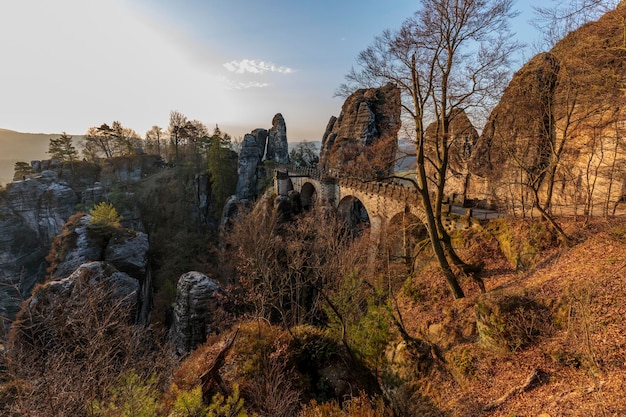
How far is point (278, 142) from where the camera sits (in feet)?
161

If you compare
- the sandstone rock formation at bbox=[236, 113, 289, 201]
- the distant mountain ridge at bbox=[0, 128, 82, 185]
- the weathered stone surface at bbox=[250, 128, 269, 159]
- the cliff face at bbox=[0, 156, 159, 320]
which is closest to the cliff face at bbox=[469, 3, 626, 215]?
the sandstone rock formation at bbox=[236, 113, 289, 201]

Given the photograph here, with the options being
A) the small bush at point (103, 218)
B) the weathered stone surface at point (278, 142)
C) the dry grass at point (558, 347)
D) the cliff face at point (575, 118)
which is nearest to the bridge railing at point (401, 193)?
the cliff face at point (575, 118)

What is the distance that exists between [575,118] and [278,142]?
144 ft

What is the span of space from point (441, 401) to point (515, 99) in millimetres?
12258

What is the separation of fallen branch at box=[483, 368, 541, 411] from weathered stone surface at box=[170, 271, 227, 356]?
40.8 ft

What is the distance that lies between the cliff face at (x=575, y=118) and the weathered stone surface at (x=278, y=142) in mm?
38308

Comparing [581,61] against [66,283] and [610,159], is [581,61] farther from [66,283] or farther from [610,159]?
[66,283]

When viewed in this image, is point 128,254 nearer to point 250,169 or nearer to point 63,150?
point 250,169

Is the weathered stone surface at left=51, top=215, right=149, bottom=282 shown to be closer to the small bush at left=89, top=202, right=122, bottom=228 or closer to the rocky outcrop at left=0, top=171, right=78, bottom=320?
the small bush at left=89, top=202, right=122, bottom=228

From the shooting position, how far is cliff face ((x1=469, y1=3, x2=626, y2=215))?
278 inches

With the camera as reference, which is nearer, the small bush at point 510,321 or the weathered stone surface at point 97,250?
the small bush at point 510,321

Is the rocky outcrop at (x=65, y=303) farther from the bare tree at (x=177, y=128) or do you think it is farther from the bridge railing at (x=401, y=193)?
the bare tree at (x=177, y=128)

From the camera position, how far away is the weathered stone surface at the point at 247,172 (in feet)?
133

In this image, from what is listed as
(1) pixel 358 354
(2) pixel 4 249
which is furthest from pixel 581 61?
(2) pixel 4 249
